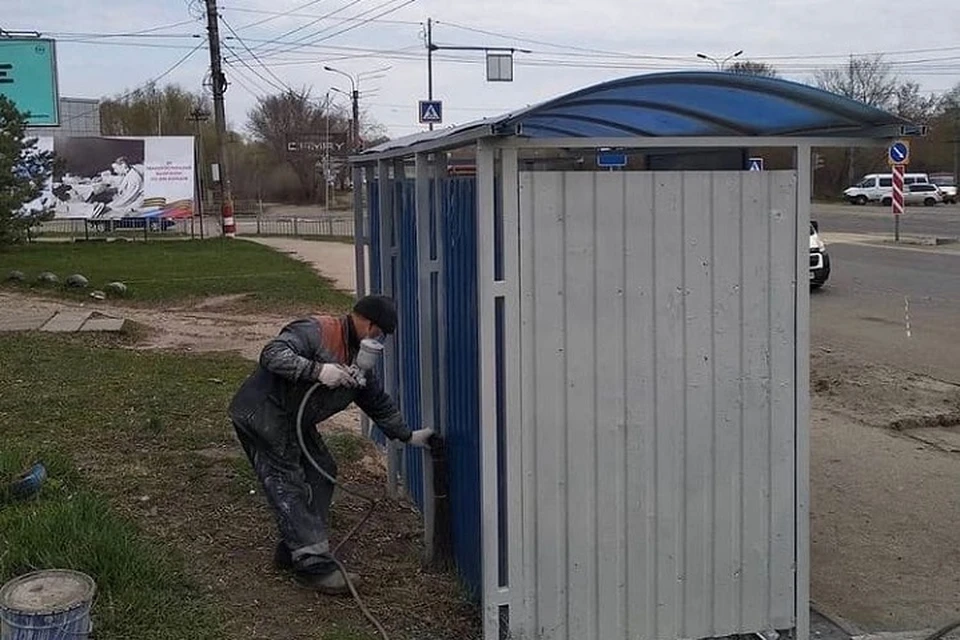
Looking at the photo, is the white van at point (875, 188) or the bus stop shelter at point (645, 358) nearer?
the bus stop shelter at point (645, 358)

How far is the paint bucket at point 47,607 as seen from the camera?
138 inches

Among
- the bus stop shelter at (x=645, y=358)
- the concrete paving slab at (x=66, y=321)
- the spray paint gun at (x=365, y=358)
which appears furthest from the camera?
the concrete paving slab at (x=66, y=321)

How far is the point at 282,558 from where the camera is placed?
15.8 ft

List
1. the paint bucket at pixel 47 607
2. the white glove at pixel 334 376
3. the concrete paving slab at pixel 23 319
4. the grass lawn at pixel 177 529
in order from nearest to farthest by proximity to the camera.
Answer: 1. the paint bucket at pixel 47 607
2. the grass lawn at pixel 177 529
3. the white glove at pixel 334 376
4. the concrete paving slab at pixel 23 319

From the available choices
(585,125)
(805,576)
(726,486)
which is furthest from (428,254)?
(805,576)

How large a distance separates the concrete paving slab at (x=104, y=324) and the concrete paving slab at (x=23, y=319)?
0.54 m

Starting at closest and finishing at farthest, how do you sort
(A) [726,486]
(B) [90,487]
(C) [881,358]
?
(A) [726,486] → (B) [90,487] → (C) [881,358]

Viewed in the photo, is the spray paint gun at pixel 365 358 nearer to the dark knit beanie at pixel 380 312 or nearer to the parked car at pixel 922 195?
the dark knit beanie at pixel 380 312

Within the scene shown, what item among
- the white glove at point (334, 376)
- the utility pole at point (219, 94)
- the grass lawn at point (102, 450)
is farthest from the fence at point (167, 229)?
the white glove at point (334, 376)

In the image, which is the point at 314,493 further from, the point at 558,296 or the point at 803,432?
the point at 803,432

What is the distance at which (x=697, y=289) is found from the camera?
4.16 meters

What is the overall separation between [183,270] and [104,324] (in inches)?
338

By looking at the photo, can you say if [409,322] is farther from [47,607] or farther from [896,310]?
[896,310]

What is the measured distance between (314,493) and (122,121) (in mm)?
69196
